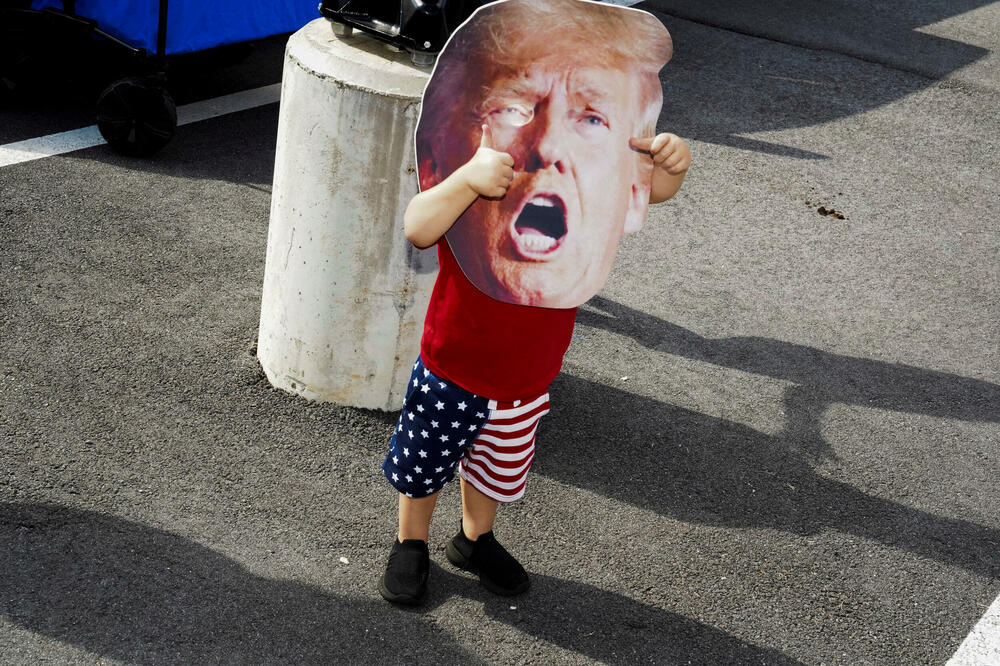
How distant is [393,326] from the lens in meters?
3.55

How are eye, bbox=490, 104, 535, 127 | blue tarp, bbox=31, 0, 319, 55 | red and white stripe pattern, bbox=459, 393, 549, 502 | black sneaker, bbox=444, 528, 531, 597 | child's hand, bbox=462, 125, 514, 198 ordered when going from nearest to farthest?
child's hand, bbox=462, 125, 514, 198 → eye, bbox=490, 104, 535, 127 → red and white stripe pattern, bbox=459, 393, 549, 502 → black sneaker, bbox=444, 528, 531, 597 → blue tarp, bbox=31, 0, 319, 55

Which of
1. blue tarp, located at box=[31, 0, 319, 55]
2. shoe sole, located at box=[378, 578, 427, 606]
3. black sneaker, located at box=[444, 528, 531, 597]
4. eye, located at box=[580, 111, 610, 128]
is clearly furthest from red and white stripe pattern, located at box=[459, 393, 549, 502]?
blue tarp, located at box=[31, 0, 319, 55]

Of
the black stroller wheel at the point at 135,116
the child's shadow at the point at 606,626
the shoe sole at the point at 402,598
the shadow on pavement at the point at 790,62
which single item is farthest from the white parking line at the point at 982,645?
the black stroller wheel at the point at 135,116

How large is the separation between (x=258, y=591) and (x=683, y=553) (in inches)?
53.5

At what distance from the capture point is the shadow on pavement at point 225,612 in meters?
2.75

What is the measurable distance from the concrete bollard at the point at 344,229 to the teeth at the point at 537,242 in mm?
900

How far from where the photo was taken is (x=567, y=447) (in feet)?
12.4

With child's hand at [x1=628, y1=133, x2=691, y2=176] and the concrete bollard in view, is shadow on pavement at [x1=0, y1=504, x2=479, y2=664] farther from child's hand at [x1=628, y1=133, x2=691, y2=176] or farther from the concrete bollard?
child's hand at [x1=628, y1=133, x2=691, y2=176]

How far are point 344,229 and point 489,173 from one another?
1.18 metres

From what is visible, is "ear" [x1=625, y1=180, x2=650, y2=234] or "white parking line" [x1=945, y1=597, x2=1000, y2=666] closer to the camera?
"ear" [x1=625, y1=180, x2=650, y2=234]

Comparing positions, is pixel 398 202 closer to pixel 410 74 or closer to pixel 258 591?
pixel 410 74

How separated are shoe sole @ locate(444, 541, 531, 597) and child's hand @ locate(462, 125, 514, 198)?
1.27m

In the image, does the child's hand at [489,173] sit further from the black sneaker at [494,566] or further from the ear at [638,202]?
the black sneaker at [494,566]

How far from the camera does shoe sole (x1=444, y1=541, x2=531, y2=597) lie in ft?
10.0
